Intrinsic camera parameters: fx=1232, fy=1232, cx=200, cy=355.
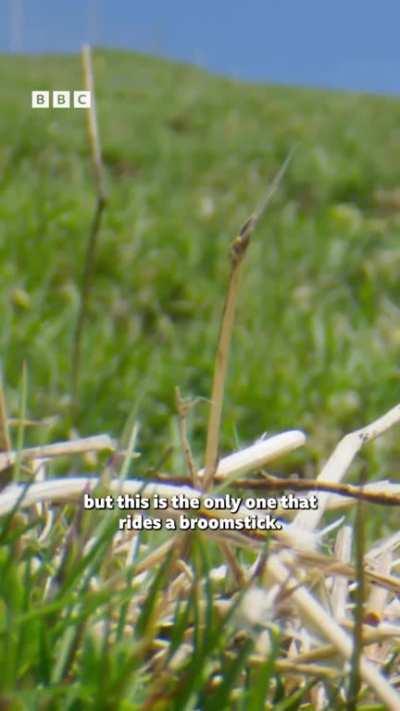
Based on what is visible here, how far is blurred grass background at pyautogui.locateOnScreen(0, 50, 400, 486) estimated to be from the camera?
10.4 ft

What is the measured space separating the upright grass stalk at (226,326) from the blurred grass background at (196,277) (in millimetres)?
460

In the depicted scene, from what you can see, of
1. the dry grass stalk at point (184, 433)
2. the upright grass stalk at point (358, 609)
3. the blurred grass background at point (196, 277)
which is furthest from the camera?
the blurred grass background at point (196, 277)

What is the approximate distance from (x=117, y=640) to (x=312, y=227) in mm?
4291

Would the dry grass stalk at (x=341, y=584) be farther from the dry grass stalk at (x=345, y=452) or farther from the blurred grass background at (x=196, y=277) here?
the blurred grass background at (x=196, y=277)

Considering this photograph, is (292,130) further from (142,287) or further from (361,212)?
(142,287)

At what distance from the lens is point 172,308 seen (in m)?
3.99

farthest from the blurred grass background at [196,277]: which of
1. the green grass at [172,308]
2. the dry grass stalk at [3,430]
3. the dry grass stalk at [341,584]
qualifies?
the dry grass stalk at [3,430]

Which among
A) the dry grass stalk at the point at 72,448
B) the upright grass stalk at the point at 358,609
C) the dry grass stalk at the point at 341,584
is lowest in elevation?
the upright grass stalk at the point at 358,609

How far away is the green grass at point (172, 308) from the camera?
76 cm

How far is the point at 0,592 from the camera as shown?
76 cm

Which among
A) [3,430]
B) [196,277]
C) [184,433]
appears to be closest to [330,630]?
[184,433]

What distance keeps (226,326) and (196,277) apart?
3349mm

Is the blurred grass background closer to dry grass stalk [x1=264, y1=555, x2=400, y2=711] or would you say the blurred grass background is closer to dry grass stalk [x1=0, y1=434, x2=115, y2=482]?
dry grass stalk [x1=0, y1=434, x2=115, y2=482]

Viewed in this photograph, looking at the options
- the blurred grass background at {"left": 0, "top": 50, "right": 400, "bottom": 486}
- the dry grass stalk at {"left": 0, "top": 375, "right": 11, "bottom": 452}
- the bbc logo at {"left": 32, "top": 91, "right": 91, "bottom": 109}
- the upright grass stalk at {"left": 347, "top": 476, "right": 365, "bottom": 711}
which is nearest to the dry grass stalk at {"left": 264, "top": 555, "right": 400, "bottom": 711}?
the upright grass stalk at {"left": 347, "top": 476, "right": 365, "bottom": 711}
